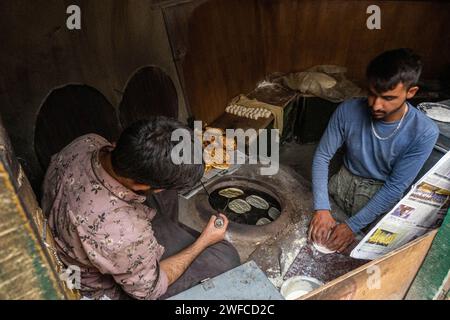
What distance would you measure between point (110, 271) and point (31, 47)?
6.74 feet

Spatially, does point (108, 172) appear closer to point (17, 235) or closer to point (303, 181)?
point (17, 235)

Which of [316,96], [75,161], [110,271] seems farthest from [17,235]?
[316,96]

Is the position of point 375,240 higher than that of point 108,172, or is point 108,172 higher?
point 108,172

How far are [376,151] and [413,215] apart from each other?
707mm

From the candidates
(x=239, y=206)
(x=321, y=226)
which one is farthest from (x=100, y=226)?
(x=239, y=206)

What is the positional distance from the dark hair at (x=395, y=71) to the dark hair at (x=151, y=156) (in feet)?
4.92

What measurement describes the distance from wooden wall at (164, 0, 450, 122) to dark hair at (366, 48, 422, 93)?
2948 millimetres

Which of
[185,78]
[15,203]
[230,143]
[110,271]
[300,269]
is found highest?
[15,203]

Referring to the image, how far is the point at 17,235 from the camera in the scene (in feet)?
3.32

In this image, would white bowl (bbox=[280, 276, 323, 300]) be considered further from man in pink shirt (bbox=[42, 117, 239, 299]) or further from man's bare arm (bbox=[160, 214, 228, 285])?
man in pink shirt (bbox=[42, 117, 239, 299])

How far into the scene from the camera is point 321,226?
2900 mm

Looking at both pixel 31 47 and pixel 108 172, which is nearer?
pixel 108 172

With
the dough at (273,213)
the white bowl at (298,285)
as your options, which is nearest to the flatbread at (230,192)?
the dough at (273,213)

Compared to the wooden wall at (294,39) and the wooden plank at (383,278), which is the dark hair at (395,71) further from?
the wooden wall at (294,39)
